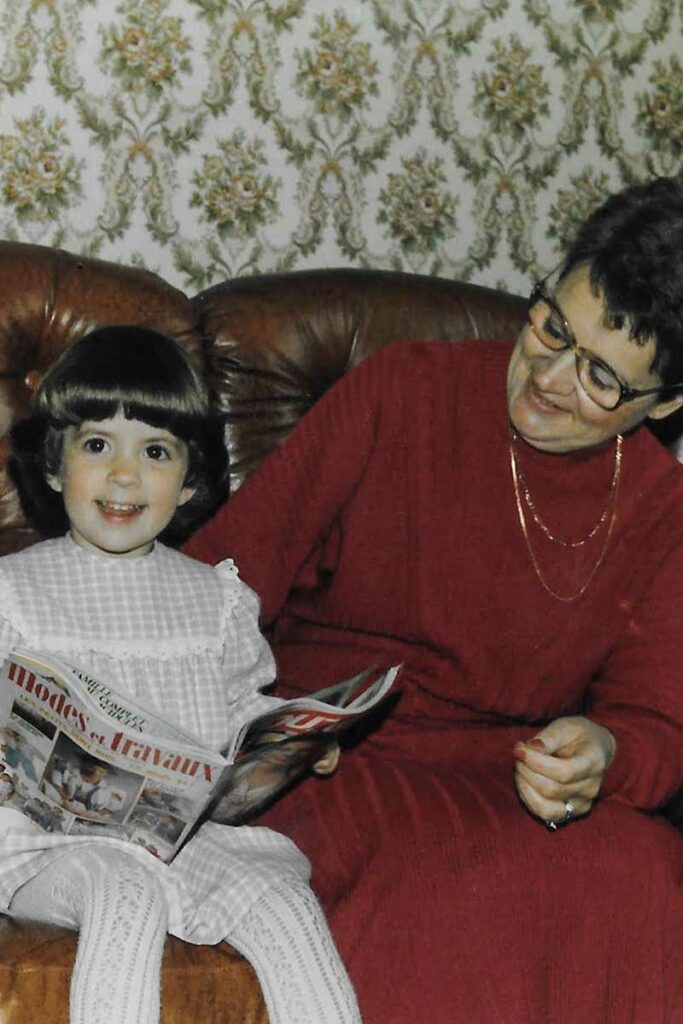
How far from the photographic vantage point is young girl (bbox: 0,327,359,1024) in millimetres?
1561

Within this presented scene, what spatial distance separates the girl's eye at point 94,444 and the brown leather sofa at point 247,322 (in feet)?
1.39

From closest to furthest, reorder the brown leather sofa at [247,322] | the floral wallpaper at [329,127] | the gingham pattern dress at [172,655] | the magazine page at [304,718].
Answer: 1. the magazine page at [304,718]
2. the gingham pattern dress at [172,655]
3. the brown leather sofa at [247,322]
4. the floral wallpaper at [329,127]

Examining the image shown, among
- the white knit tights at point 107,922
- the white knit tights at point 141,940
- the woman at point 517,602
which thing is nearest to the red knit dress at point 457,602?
the woman at point 517,602

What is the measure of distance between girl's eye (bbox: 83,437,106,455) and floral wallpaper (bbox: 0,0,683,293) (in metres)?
0.95

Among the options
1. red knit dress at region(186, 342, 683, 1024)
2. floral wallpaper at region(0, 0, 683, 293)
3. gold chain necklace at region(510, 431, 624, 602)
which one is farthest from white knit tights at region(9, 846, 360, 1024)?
floral wallpaper at region(0, 0, 683, 293)

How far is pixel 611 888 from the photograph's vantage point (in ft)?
5.87

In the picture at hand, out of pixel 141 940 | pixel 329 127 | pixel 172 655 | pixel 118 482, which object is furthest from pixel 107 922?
pixel 329 127

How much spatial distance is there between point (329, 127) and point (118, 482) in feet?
4.13

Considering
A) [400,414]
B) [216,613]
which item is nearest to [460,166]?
[400,414]

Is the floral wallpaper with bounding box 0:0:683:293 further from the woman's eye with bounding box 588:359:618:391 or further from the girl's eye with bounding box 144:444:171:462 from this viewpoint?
the woman's eye with bounding box 588:359:618:391

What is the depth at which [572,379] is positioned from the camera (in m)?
1.88

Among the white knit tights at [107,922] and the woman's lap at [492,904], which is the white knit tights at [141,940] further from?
the woman's lap at [492,904]

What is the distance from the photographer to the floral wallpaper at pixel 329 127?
8.59 feet

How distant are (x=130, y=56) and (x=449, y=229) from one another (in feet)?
2.38
